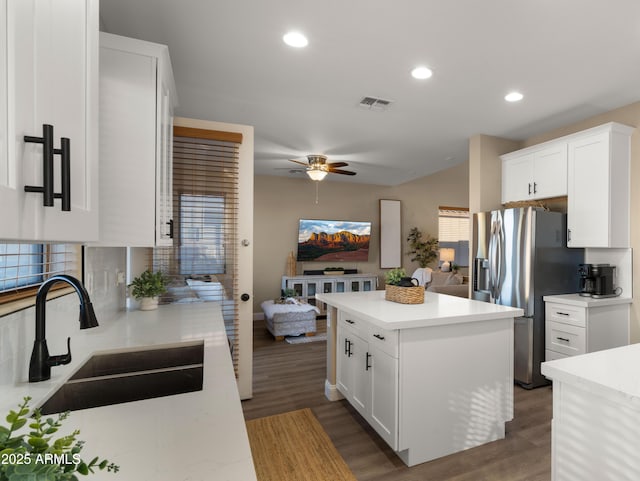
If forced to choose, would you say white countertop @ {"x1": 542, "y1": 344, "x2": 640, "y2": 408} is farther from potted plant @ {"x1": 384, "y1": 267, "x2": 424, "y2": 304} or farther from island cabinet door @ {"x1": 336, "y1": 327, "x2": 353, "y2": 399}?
island cabinet door @ {"x1": 336, "y1": 327, "x2": 353, "y2": 399}

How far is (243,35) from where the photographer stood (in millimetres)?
2084

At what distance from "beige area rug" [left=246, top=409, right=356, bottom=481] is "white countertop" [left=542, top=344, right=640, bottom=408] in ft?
4.18

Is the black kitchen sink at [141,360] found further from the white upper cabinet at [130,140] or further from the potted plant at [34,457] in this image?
the potted plant at [34,457]

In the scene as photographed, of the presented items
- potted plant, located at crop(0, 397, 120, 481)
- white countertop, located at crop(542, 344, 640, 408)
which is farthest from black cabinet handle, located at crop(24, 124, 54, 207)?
white countertop, located at crop(542, 344, 640, 408)

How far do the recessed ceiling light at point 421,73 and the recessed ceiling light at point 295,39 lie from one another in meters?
0.87

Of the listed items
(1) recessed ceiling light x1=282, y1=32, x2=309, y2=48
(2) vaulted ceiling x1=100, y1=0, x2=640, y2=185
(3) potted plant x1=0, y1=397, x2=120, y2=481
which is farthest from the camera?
(1) recessed ceiling light x1=282, y1=32, x2=309, y2=48

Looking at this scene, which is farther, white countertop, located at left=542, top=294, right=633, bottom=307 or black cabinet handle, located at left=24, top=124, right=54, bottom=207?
white countertop, located at left=542, top=294, right=633, bottom=307

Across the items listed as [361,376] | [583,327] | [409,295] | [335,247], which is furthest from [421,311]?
[335,247]

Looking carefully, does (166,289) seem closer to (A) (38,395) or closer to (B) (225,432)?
(A) (38,395)

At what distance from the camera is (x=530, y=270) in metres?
3.14

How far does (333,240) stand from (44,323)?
5621mm

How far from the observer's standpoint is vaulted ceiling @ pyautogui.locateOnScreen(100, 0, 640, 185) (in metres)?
1.86

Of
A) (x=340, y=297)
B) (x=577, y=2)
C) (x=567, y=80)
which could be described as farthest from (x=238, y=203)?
(x=567, y=80)

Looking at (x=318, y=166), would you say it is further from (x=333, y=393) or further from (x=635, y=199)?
(x=635, y=199)
